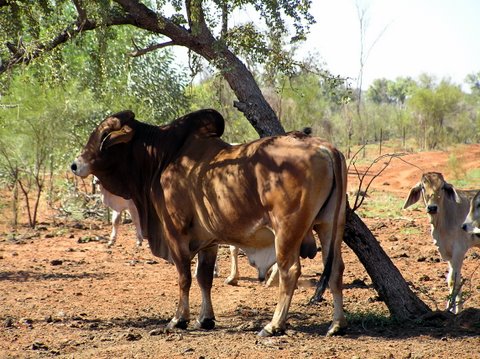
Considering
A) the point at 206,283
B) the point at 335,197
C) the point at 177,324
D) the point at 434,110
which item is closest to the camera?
the point at 335,197

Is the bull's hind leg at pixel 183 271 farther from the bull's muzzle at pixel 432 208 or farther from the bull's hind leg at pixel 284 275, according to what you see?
the bull's muzzle at pixel 432 208

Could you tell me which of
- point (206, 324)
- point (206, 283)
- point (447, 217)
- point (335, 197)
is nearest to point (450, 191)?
point (447, 217)

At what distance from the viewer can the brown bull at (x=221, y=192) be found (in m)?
Answer: 6.21

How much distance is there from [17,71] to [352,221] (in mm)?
4329

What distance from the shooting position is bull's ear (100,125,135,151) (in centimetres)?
743

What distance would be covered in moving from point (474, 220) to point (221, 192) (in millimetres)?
2765

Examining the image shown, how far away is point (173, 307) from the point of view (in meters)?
8.04

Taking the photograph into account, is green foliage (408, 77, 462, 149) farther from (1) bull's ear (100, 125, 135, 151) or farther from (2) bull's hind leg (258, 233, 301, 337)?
(2) bull's hind leg (258, 233, 301, 337)

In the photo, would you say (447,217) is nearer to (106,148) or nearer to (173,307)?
(173,307)

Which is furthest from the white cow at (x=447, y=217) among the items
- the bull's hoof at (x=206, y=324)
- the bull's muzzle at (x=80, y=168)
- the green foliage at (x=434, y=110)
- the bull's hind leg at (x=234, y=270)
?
the green foliage at (x=434, y=110)

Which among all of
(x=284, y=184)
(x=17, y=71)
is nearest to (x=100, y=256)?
(x=17, y=71)

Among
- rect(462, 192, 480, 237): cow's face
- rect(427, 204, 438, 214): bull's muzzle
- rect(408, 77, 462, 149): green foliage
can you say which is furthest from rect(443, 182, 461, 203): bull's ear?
rect(408, 77, 462, 149): green foliage

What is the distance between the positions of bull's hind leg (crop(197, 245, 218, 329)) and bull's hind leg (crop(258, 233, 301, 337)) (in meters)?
0.80

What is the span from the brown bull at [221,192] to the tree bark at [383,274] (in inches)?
27.5
